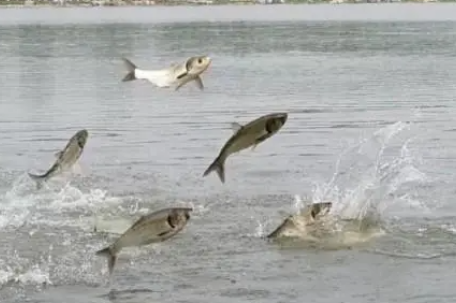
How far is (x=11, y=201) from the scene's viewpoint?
19.6 meters

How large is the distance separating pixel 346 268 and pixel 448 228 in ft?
9.50

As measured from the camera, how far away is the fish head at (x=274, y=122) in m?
10.4

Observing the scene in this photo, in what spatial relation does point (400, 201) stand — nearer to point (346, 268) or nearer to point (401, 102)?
point (346, 268)

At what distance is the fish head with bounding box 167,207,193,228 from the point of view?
939 cm

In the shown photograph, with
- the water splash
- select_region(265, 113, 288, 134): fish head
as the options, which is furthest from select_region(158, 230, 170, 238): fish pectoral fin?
the water splash

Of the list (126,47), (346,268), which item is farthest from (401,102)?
(126,47)

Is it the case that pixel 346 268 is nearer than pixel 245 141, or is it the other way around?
pixel 245 141

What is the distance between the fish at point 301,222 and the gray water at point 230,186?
1.24ft

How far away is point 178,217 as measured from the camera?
9.43 metres

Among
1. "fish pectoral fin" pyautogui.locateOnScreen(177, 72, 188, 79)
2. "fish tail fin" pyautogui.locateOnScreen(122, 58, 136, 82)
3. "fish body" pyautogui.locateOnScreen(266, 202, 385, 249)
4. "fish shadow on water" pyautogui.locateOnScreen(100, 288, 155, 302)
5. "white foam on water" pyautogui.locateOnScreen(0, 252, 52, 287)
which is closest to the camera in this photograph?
"fish pectoral fin" pyautogui.locateOnScreen(177, 72, 188, 79)

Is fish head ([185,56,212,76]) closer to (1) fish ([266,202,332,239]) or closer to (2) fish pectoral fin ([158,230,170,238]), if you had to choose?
(2) fish pectoral fin ([158,230,170,238])

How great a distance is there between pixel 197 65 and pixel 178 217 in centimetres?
145

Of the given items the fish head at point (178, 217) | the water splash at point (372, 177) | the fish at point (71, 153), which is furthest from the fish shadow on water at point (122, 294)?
the water splash at point (372, 177)

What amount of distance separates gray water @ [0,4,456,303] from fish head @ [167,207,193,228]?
4.11 m
